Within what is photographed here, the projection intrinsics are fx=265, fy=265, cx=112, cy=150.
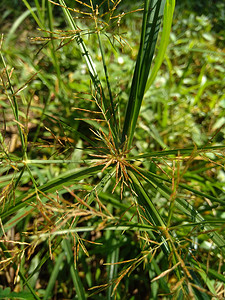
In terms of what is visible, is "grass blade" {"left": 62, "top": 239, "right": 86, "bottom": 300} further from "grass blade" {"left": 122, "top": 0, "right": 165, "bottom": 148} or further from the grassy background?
"grass blade" {"left": 122, "top": 0, "right": 165, "bottom": 148}

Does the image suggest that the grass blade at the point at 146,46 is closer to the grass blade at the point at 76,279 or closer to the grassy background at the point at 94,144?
the grassy background at the point at 94,144

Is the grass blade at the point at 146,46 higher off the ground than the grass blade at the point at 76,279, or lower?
higher

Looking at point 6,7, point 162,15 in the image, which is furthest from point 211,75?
point 6,7

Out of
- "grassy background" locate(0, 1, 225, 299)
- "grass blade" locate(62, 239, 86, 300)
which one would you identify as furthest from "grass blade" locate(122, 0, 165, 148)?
"grass blade" locate(62, 239, 86, 300)

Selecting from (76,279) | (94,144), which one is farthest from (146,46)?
(76,279)

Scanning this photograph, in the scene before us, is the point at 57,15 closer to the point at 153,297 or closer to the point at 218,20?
the point at 218,20

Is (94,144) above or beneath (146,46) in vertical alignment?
beneath

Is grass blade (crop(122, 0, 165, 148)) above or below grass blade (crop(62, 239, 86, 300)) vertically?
above

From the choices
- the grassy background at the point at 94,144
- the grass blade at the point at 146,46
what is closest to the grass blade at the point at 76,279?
the grassy background at the point at 94,144

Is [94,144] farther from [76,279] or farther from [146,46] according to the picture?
[76,279]
